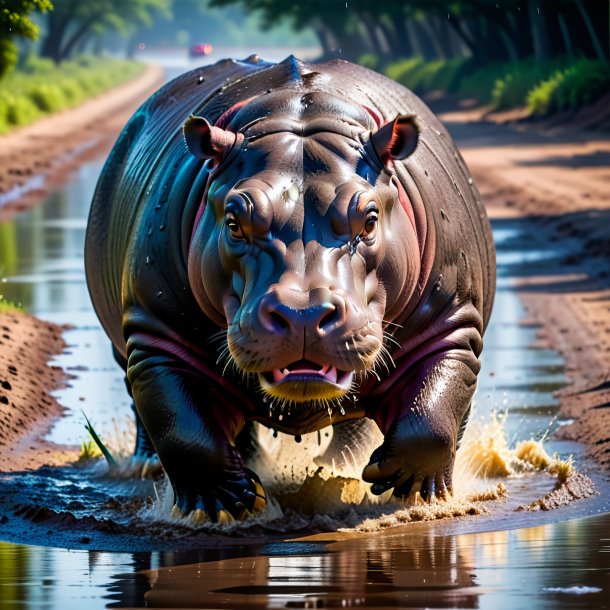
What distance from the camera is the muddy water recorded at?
4906 mm

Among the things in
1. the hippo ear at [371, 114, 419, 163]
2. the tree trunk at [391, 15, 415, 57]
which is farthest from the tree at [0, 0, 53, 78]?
the tree trunk at [391, 15, 415, 57]

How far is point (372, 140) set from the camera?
6004 mm

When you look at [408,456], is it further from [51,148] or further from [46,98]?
[46,98]

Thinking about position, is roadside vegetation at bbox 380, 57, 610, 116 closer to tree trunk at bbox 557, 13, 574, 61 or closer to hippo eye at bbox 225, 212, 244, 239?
tree trunk at bbox 557, 13, 574, 61

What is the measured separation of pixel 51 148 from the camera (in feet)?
104

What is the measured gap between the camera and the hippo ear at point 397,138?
5957 millimetres

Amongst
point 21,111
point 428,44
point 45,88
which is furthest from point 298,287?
point 428,44

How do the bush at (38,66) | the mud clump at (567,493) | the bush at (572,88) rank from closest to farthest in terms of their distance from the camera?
the mud clump at (567,493) → the bush at (572,88) → the bush at (38,66)

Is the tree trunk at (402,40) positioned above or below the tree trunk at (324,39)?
below

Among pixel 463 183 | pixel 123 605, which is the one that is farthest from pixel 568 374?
pixel 123 605

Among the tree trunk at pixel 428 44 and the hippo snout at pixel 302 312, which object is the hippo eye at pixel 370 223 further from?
the tree trunk at pixel 428 44

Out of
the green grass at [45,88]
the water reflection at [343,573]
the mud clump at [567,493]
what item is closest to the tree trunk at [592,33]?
the green grass at [45,88]

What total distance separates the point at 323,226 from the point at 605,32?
31.1 metres

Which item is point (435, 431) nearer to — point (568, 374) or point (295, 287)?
point (295, 287)
